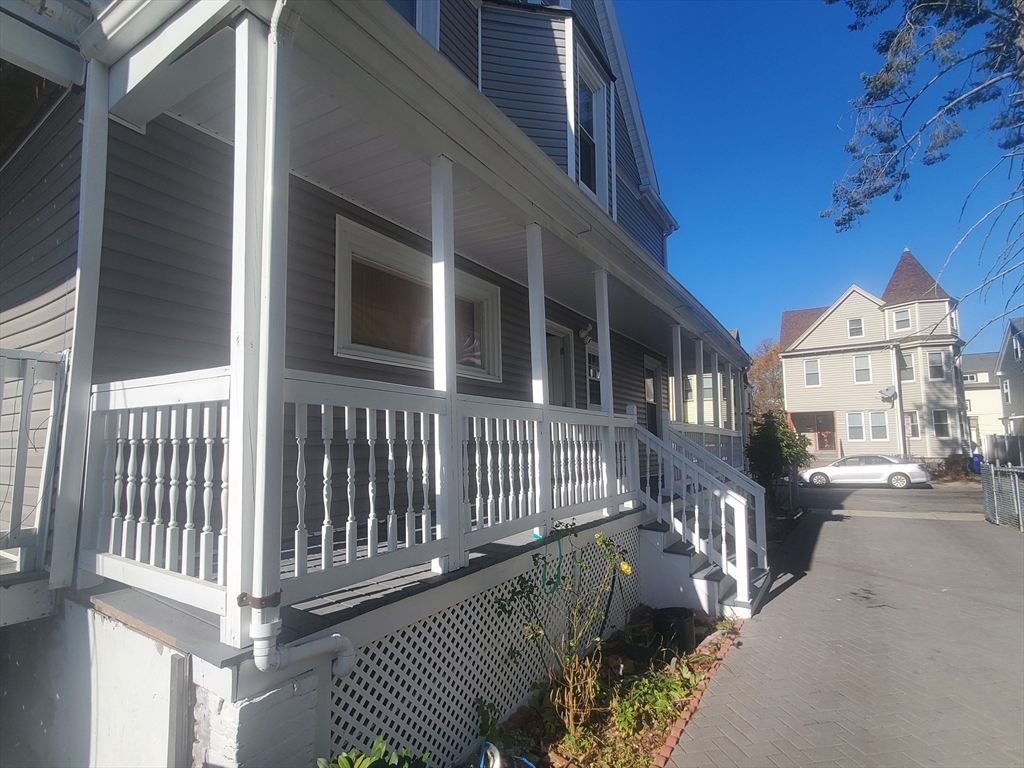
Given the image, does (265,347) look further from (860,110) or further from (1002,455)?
(1002,455)

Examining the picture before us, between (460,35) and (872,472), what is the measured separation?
21.5 meters

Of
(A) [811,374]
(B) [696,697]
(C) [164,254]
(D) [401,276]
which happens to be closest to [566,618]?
(B) [696,697]

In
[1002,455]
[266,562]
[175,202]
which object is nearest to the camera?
[266,562]

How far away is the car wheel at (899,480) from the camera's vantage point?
21205 millimetres

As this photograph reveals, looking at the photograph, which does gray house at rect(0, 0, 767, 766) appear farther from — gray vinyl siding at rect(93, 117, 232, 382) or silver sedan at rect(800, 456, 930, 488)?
silver sedan at rect(800, 456, 930, 488)

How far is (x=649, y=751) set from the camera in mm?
3467

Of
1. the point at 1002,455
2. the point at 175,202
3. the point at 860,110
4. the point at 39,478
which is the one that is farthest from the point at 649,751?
the point at 1002,455

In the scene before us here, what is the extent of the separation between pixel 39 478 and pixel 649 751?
13.5 ft

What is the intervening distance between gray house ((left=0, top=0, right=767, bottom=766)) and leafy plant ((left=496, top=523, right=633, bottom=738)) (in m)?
0.21

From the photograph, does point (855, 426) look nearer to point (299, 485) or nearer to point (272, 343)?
point (299, 485)

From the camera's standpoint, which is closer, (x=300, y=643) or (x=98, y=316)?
(x=300, y=643)

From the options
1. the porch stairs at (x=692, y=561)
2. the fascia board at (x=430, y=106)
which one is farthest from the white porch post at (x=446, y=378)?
the porch stairs at (x=692, y=561)

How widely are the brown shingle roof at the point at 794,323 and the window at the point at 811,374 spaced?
92.6 inches

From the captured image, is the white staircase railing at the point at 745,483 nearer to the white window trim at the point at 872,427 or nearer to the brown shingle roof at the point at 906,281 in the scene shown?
the white window trim at the point at 872,427
